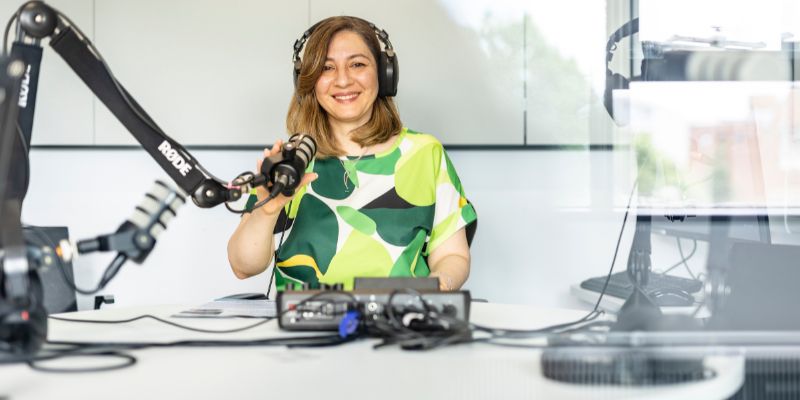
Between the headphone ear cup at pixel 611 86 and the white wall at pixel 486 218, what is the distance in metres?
0.28

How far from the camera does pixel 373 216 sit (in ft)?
5.81

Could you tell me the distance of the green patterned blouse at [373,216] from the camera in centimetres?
172

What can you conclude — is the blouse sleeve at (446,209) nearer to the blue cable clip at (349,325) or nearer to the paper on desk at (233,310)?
the paper on desk at (233,310)

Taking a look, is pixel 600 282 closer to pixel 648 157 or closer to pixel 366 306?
pixel 648 157

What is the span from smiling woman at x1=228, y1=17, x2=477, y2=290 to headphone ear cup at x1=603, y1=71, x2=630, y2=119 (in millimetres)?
459

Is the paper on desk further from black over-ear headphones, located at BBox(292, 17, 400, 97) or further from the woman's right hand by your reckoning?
black over-ear headphones, located at BBox(292, 17, 400, 97)

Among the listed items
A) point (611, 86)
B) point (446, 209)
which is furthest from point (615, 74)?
point (446, 209)

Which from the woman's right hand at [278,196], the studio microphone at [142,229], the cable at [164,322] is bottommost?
the cable at [164,322]

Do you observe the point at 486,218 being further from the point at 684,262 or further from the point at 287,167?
the point at 287,167

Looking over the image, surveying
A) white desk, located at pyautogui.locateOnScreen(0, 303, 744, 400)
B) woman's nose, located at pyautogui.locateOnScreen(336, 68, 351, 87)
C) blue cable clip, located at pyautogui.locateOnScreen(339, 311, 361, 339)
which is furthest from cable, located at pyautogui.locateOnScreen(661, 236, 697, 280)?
woman's nose, located at pyautogui.locateOnScreen(336, 68, 351, 87)

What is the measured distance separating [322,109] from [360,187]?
0.25 meters

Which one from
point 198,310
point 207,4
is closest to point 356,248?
point 198,310

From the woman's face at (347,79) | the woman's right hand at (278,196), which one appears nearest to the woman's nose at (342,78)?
the woman's face at (347,79)

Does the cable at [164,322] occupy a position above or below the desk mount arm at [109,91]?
below
